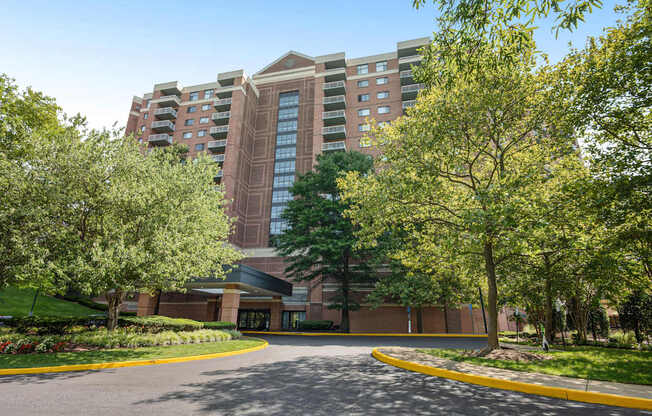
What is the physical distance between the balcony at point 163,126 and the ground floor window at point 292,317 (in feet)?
122

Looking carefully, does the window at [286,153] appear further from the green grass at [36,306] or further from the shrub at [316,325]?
the green grass at [36,306]

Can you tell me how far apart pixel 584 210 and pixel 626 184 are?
4.87 feet

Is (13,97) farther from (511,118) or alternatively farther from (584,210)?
(584,210)

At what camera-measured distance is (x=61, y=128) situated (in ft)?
78.5

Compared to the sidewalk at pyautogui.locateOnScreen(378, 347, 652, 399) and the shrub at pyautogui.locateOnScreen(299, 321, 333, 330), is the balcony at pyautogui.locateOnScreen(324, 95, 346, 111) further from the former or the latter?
the sidewalk at pyautogui.locateOnScreen(378, 347, 652, 399)

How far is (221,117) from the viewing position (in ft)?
179

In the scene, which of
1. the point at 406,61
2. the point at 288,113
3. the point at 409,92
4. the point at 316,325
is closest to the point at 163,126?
the point at 288,113

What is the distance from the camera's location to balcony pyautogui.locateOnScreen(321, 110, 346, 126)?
50.3 meters

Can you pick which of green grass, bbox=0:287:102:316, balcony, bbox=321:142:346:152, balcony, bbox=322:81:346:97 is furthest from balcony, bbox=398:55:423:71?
green grass, bbox=0:287:102:316

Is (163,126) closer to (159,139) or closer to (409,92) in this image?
(159,139)

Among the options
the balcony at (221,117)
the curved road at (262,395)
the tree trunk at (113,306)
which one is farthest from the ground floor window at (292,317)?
the curved road at (262,395)

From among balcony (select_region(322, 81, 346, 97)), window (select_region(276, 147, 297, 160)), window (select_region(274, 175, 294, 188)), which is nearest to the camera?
balcony (select_region(322, 81, 346, 97))

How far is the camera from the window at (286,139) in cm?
5424

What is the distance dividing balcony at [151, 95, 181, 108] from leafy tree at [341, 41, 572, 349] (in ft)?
181
